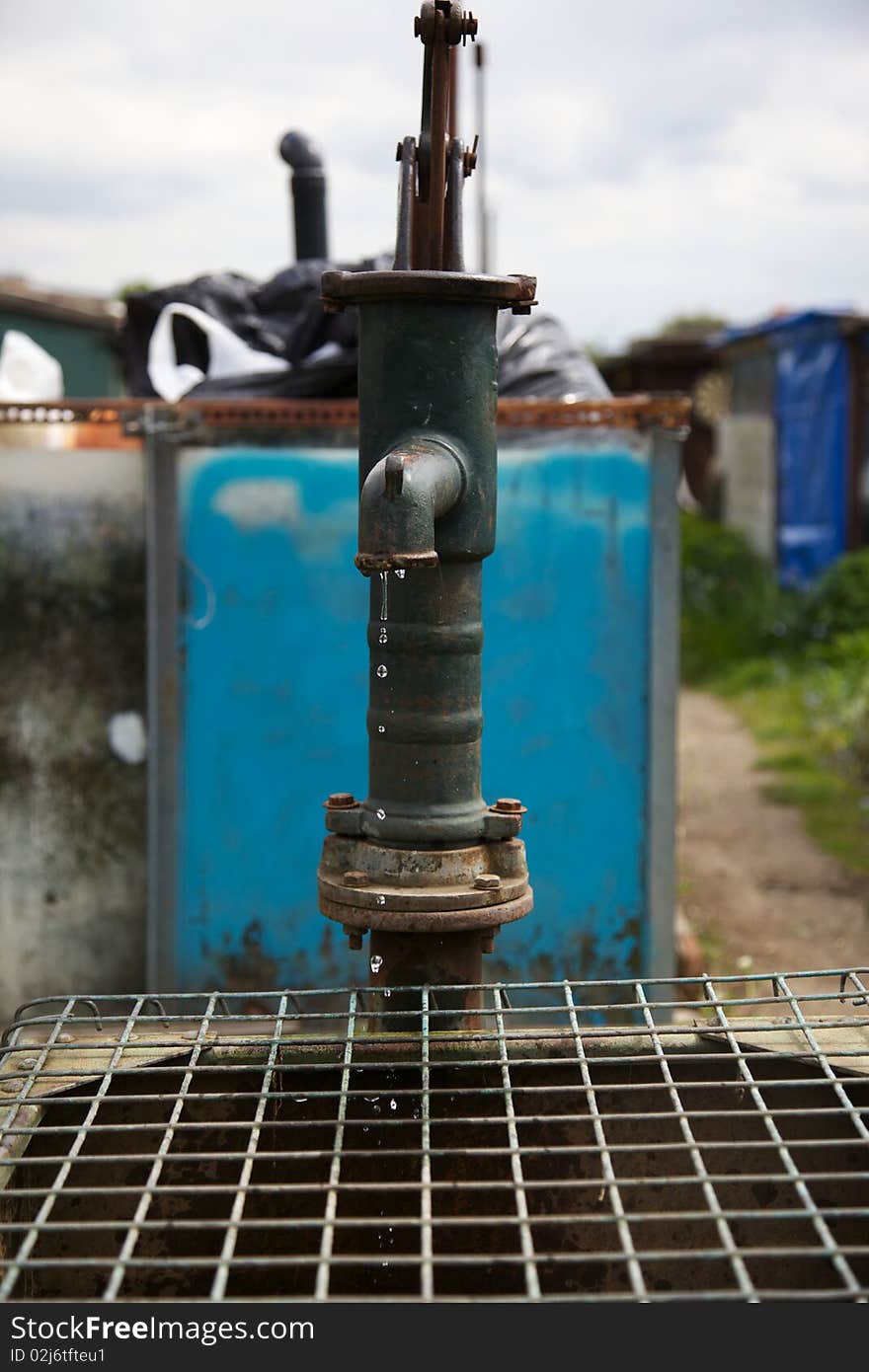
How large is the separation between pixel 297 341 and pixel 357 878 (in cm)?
248

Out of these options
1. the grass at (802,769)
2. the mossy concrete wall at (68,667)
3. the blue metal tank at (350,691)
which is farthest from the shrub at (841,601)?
the mossy concrete wall at (68,667)

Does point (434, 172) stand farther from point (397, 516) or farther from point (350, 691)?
point (350, 691)

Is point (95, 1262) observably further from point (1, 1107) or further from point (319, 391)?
point (319, 391)

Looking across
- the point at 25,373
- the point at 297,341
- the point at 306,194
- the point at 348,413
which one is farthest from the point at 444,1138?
the point at 306,194

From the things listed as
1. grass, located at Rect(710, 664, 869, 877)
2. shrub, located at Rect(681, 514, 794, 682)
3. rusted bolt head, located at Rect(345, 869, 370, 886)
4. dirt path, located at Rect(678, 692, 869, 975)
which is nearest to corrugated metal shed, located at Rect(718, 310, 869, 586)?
shrub, located at Rect(681, 514, 794, 682)

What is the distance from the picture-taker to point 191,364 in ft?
15.7

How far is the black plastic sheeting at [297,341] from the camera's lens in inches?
173

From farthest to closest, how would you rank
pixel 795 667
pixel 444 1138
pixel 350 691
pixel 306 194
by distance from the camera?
pixel 795 667 → pixel 306 194 → pixel 350 691 → pixel 444 1138

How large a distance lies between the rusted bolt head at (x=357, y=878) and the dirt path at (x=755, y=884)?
3.40 m

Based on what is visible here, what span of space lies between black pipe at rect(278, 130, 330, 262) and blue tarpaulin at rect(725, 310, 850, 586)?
829cm

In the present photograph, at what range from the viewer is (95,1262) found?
5.70 feet

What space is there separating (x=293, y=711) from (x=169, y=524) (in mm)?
644

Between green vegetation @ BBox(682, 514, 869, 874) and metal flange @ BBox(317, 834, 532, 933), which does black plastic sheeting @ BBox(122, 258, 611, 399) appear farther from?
green vegetation @ BBox(682, 514, 869, 874)

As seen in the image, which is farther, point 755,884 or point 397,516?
point 755,884
